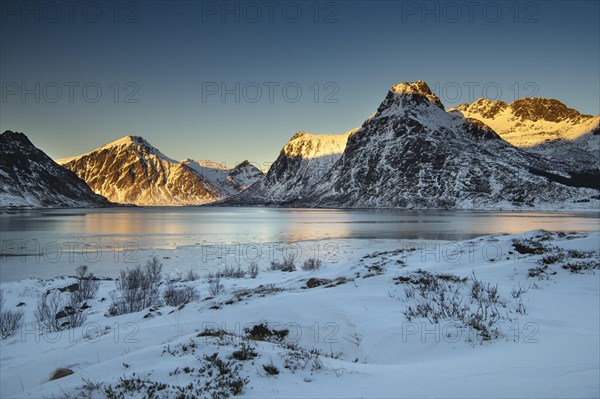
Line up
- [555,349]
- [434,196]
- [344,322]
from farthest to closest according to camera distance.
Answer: [434,196], [344,322], [555,349]

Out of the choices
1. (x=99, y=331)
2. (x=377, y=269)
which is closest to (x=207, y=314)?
(x=99, y=331)

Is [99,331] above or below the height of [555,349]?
below

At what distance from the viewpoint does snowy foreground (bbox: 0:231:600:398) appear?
5.90 m

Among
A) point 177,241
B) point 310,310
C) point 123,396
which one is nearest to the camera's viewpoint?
point 123,396

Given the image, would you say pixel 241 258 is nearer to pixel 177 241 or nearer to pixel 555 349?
pixel 177 241

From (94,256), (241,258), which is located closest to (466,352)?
(241,258)

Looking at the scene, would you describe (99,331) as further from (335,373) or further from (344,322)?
(335,373)

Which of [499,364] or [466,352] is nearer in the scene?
[499,364]

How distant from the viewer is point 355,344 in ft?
29.9

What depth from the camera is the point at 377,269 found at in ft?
64.8

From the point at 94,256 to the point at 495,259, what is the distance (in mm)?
33098

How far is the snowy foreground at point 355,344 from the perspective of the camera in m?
5.90

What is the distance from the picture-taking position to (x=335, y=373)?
656 centimetres

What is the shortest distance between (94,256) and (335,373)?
115ft
